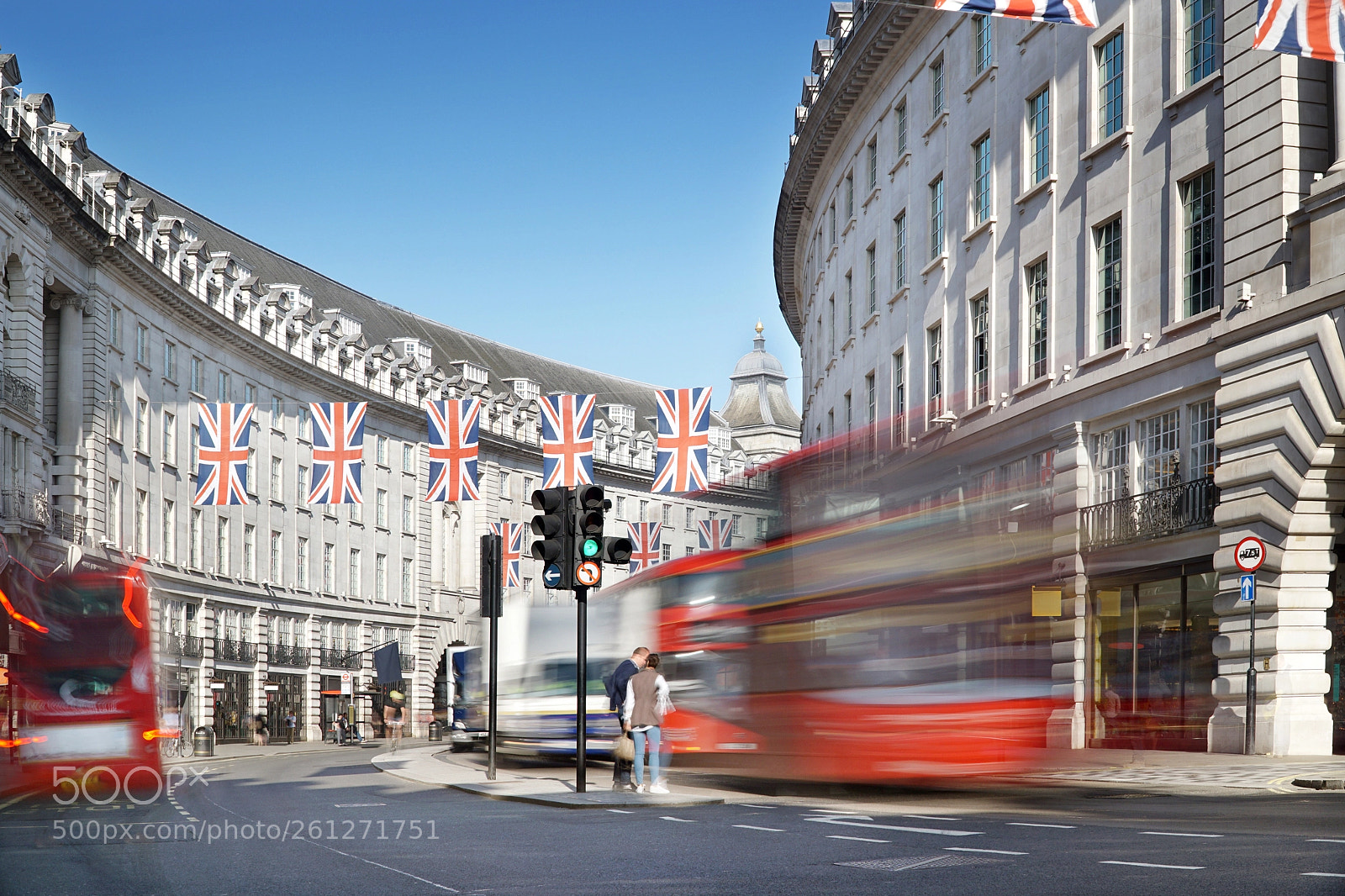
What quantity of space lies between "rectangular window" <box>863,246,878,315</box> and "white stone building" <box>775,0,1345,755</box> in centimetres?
129

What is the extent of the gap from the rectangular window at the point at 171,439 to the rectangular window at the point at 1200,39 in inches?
1764

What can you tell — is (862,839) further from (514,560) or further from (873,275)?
(514,560)

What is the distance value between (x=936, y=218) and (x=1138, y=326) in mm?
10073

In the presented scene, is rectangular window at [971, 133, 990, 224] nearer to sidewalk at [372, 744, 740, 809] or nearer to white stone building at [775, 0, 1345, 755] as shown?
white stone building at [775, 0, 1345, 755]

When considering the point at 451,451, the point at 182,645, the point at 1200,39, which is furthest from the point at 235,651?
the point at 1200,39

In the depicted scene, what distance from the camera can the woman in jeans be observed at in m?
18.2

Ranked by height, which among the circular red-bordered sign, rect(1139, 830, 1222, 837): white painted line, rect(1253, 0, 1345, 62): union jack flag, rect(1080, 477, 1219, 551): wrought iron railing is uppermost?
rect(1253, 0, 1345, 62): union jack flag

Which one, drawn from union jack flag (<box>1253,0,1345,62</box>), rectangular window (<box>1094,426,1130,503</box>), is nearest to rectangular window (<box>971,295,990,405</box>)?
rectangular window (<box>1094,426,1130,503</box>)

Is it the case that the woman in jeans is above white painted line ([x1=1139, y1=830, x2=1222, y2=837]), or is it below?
above

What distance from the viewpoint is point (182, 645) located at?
202ft

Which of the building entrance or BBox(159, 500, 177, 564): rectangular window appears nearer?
the building entrance

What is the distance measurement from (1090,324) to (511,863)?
2052cm

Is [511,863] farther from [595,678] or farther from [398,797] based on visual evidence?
[595,678]

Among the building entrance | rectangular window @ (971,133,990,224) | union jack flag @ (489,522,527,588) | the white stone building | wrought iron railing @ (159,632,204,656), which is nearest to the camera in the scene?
the white stone building
